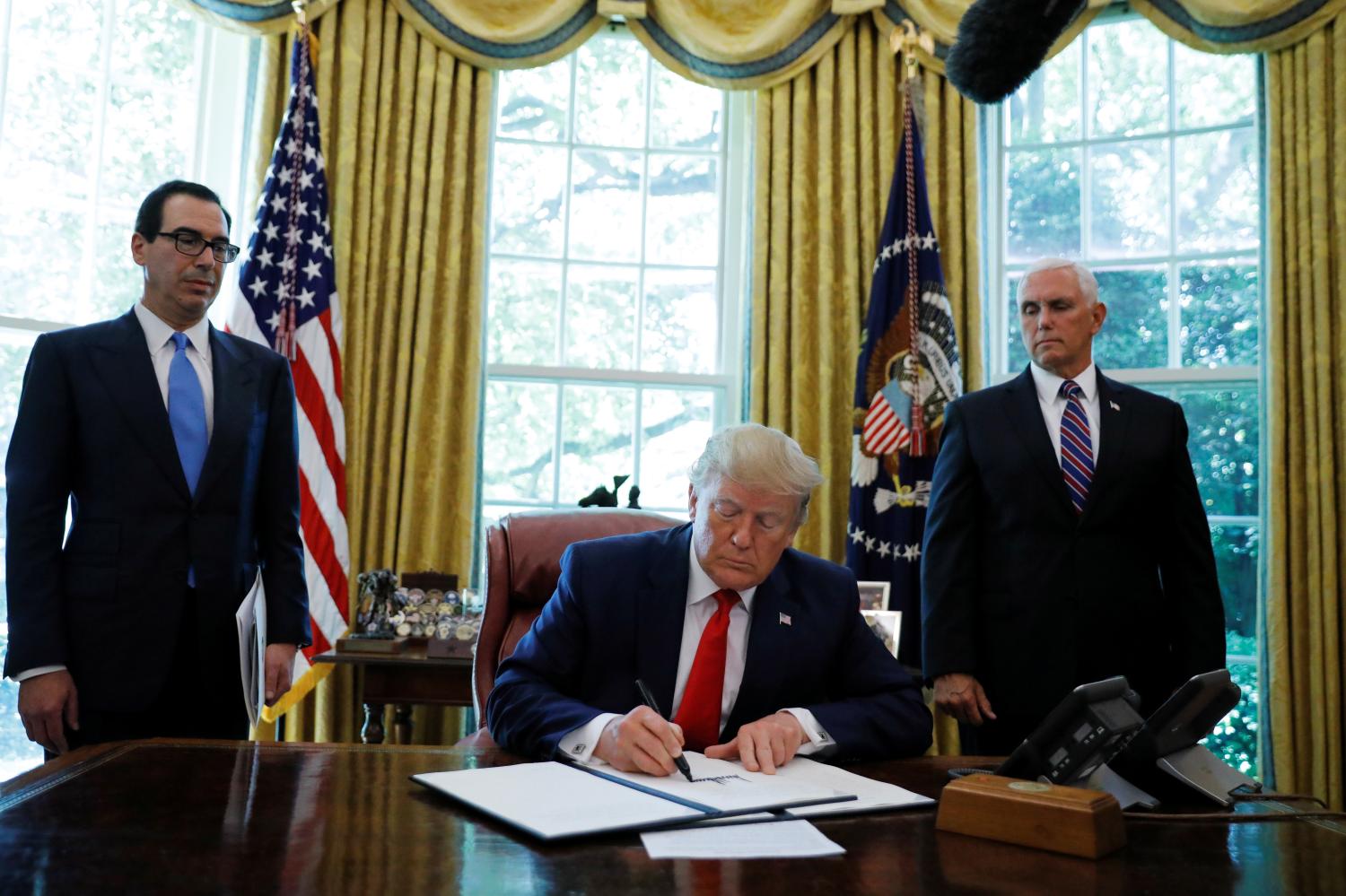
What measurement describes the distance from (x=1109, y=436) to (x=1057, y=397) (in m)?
0.17

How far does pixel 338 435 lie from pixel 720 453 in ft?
7.35

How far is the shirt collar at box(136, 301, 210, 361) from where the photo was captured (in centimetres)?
216

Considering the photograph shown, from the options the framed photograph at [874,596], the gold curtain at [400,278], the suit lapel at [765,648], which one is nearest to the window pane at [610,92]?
the gold curtain at [400,278]

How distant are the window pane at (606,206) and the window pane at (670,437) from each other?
0.60m

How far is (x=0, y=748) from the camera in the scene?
3574 millimetres

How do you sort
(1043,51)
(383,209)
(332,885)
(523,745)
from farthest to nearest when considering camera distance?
(383,209)
(523,745)
(1043,51)
(332,885)

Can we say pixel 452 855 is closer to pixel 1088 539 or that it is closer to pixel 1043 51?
pixel 1043 51

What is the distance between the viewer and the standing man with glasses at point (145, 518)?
1.96m

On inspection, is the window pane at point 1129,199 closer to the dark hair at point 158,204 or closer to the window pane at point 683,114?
the window pane at point 683,114

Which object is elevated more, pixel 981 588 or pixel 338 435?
pixel 338 435

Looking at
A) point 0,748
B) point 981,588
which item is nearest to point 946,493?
point 981,588

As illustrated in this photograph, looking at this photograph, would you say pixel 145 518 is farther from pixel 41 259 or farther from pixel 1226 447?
pixel 1226 447

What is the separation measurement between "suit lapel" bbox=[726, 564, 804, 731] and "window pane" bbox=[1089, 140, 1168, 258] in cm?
296

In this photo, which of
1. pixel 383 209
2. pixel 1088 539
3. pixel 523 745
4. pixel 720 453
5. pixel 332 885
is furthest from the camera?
pixel 383 209
